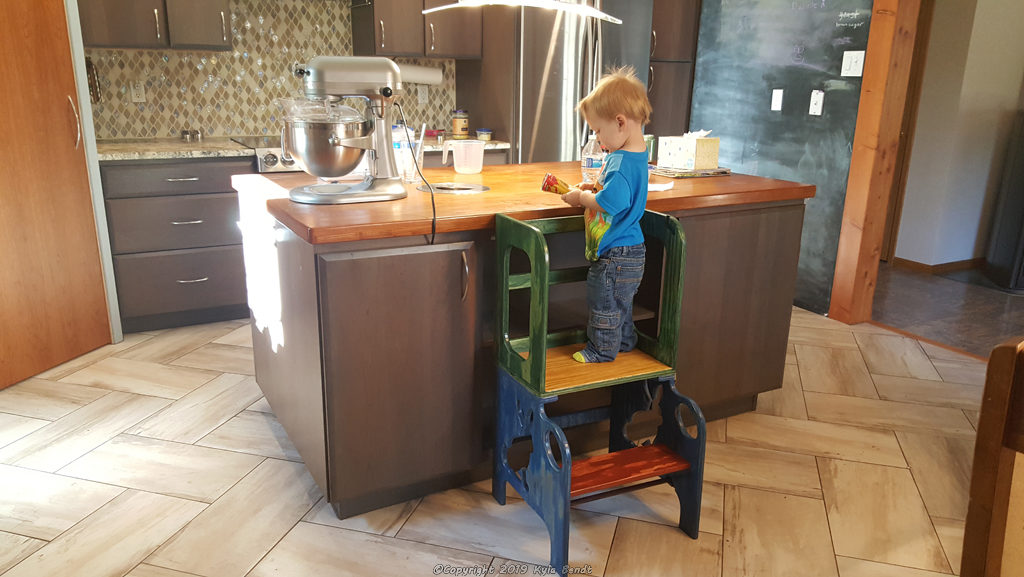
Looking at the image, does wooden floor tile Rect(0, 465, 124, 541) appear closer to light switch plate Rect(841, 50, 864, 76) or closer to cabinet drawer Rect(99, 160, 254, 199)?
cabinet drawer Rect(99, 160, 254, 199)

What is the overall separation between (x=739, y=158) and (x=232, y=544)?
11.5 feet

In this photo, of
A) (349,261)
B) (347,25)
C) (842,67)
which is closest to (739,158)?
(842,67)

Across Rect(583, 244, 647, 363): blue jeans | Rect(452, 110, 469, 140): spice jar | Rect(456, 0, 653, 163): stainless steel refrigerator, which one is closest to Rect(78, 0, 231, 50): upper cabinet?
Rect(452, 110, 469, 140): spice jar

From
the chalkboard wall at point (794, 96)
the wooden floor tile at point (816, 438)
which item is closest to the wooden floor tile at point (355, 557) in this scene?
the wooden floor tile at point (816, 438)

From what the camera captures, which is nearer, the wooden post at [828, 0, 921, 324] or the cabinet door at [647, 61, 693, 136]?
the wooden post at [828, 0, 921, 324]

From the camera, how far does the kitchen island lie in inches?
72.0

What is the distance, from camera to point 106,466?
2285mm

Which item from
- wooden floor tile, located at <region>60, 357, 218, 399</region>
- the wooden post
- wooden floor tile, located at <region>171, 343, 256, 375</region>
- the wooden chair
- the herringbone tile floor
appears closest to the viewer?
the wooden chair

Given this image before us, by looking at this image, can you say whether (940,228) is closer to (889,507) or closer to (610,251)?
(889,507)

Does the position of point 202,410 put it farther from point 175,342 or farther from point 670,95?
point 670,95

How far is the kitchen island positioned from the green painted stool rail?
8cm

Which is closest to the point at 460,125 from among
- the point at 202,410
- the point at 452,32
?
the point at 452,32

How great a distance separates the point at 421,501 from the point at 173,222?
2017mm

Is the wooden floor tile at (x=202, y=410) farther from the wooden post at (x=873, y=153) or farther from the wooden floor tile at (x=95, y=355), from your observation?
the wooden post at (x=873, y=153)
